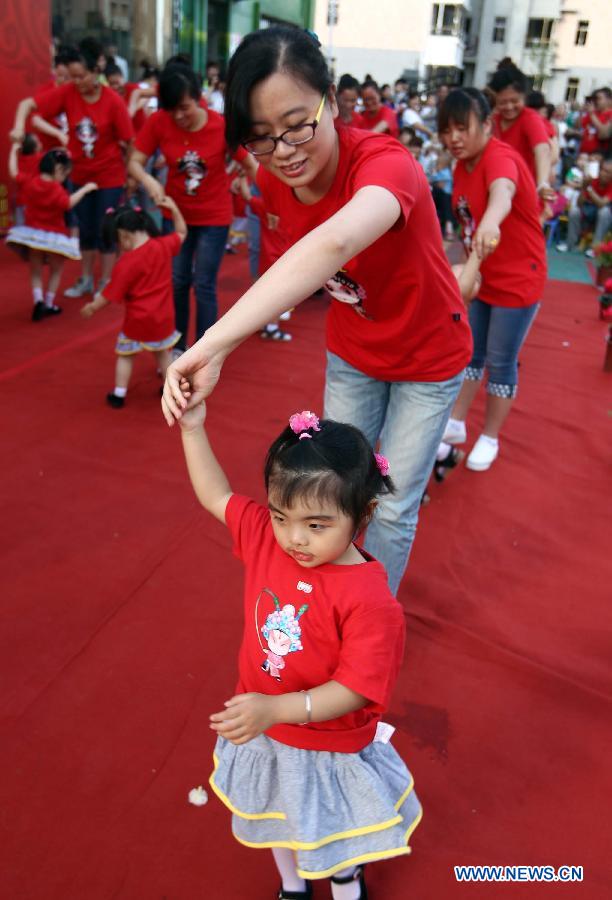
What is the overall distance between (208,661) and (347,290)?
48.0 inches

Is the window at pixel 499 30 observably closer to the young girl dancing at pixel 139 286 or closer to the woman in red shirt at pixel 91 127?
the woman in red shirt at pixel 91 127

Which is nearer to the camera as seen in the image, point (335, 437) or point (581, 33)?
point (335, 437)

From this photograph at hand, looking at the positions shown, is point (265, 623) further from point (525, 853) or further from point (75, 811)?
point (525, 853)

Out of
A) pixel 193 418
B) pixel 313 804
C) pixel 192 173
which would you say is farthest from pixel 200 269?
pixel 313 804

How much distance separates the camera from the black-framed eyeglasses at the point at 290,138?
1383 millimetres

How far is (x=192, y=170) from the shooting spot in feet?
14.0

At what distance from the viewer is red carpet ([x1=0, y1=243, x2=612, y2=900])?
5.63ft

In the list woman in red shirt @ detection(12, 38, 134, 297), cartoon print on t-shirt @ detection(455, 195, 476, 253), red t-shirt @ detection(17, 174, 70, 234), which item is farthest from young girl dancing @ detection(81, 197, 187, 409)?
cartoon print on t-shirt @ detection(455, 195, 476, 253)

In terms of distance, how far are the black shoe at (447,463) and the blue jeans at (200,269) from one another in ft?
5.93

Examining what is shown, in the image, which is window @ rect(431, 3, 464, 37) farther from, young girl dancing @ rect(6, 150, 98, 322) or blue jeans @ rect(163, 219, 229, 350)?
blue jeans @ rect(163, 219, 229, 350)

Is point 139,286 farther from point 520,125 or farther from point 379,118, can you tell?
point 379,118

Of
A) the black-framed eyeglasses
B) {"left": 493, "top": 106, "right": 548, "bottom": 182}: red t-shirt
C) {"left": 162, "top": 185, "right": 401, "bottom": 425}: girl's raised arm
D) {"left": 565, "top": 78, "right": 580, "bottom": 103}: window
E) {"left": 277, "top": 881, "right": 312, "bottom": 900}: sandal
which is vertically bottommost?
{"left": 277, "top": 881, "right": 312, "bottom": 900}: sandal

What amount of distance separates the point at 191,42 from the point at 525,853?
21.6 meters

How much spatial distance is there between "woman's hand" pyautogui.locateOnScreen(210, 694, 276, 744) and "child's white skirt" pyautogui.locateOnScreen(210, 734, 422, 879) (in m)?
0.30
